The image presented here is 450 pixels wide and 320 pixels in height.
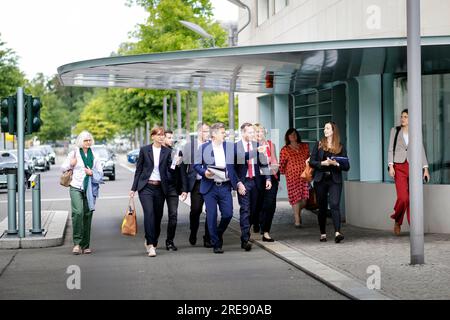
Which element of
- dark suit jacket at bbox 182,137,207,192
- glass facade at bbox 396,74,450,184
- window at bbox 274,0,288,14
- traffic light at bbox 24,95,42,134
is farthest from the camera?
window at bbox 274,0,288,14

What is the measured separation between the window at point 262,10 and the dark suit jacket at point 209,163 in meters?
14.6

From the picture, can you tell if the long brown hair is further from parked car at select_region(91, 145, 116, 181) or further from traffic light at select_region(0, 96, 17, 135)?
parked car at select_region(91, 145, 116, 181)

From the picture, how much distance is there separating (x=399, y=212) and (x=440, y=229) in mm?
807

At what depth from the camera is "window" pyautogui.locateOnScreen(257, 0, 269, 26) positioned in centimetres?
2732

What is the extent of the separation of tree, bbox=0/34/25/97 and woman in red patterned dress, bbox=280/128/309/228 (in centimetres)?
4408

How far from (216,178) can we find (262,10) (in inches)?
602

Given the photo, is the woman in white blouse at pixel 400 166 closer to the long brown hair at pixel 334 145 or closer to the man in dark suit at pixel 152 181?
the long brown hair at pixel 334 145

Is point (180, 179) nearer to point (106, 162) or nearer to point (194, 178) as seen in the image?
point (194, 178)

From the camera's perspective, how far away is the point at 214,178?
42.9ft

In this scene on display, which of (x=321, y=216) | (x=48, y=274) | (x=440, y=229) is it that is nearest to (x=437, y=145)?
(x=440, y=229)

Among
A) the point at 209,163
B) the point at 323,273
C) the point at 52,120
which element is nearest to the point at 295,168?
the point at 209,163

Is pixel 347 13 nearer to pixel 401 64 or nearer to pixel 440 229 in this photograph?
pixel 401 64

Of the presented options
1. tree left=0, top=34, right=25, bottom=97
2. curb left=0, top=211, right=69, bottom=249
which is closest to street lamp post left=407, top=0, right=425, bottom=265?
curb left=0, top=211, right=69, bottom=249

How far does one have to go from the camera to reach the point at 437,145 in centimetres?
1502
